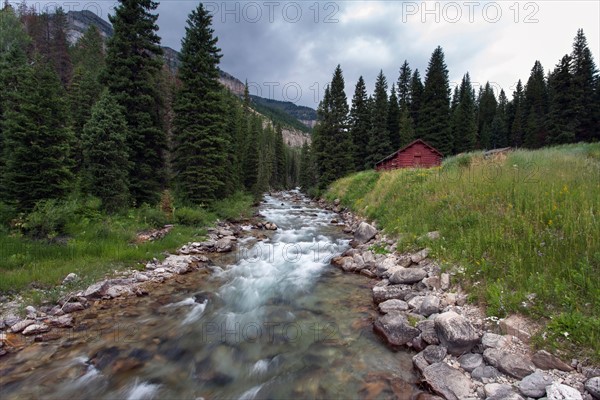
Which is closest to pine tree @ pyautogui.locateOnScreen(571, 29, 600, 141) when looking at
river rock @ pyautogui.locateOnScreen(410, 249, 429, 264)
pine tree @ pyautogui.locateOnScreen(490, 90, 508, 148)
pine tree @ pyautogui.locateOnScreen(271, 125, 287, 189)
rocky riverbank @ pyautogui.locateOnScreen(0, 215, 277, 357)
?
pine tree @ pyautogui.locateOnScreen(490, 90, 508, 148)

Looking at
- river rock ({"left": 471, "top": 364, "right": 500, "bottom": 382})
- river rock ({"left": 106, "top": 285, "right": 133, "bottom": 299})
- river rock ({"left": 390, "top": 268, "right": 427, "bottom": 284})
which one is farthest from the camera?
river rock ({"left": 106, "top": 285, "right": 133, "bottom": 299})

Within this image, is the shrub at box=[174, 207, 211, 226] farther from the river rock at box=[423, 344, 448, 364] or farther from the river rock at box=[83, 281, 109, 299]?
the river rock at box=[423, 344, 448, 364]

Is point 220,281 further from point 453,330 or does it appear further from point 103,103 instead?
point 103,103

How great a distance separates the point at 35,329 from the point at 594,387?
9.45m

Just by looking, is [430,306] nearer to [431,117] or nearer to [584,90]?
[431,117]

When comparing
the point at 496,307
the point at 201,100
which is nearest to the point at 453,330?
the point at 496,307

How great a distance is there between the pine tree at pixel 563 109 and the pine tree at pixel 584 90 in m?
0.47

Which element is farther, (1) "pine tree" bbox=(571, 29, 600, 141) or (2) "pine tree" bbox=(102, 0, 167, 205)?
(1) "pine tree" bbox=(571, 29, 600, 141)

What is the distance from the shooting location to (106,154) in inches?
504

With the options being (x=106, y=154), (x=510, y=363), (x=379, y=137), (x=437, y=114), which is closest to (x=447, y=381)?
(x=510, y=363)

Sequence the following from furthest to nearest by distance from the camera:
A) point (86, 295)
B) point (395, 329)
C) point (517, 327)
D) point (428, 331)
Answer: point (86, 295)
point (395, 329)
point (428, 331)
point (517, 327)

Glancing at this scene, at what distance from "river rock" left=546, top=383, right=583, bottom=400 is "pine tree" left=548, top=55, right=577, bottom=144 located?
45783 millimetres

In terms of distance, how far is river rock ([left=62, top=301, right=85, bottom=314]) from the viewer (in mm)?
6734

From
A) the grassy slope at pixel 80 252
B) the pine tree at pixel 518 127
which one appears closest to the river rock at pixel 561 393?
the grassy slope at pixel 80 252
